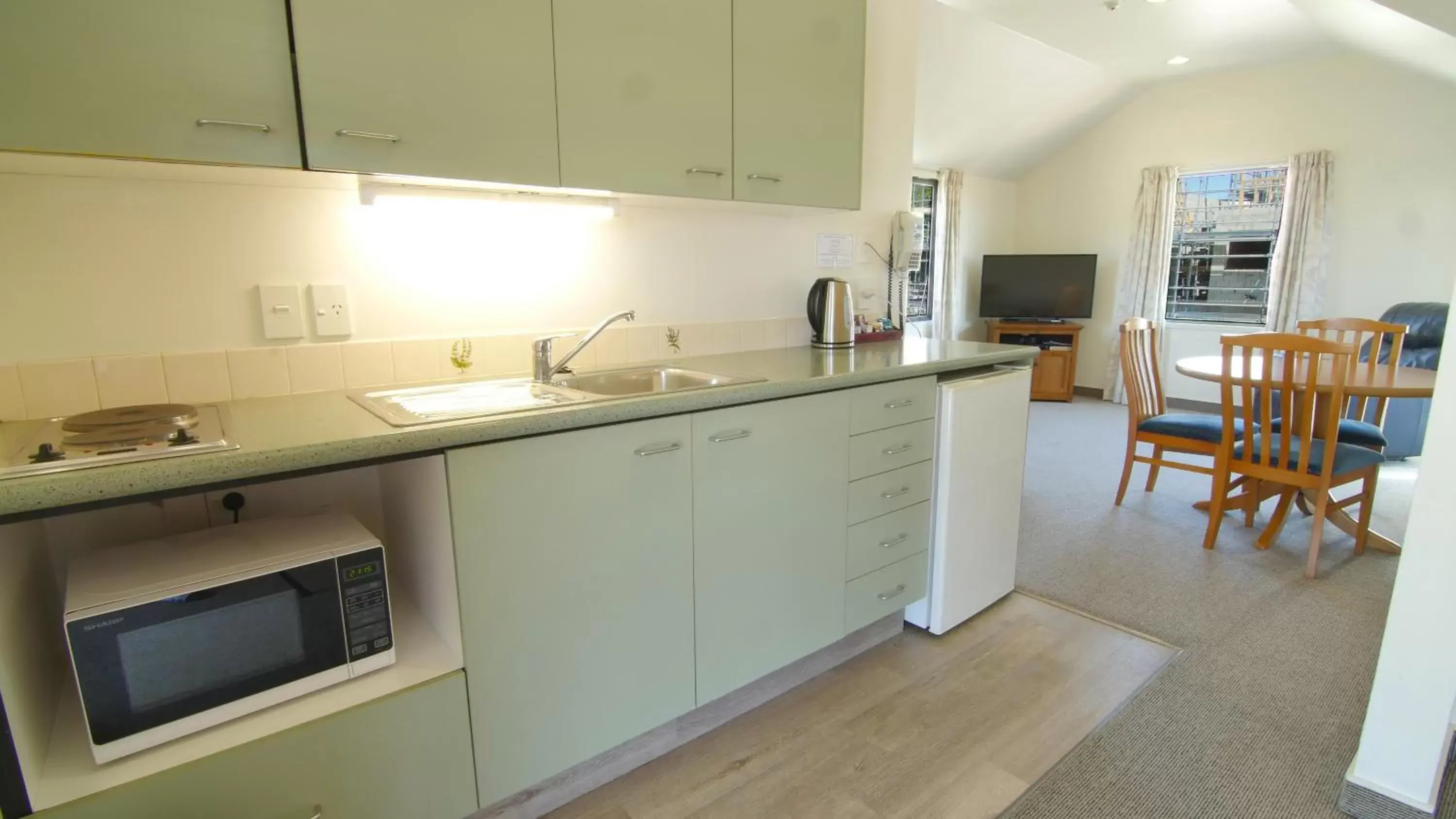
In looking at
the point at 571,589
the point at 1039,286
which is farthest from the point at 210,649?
the point at 1039,286

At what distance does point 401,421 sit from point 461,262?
2.15 feet

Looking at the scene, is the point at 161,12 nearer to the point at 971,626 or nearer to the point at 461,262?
the point at 461,262

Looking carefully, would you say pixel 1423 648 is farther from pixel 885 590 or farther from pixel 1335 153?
pixel 1335 153

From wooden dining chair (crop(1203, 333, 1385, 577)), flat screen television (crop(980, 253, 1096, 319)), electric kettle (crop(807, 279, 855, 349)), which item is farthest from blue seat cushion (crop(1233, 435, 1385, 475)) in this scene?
flat screen television (crop(980, 253, 1096, 319))

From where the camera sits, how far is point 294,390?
152 centimetres

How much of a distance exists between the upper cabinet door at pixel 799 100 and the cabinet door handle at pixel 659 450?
31.2 inches

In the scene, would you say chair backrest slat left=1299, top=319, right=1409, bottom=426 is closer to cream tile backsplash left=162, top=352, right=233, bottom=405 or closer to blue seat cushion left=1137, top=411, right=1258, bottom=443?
blue seat cushion left=1137, top=411, right=1258, bottom=443

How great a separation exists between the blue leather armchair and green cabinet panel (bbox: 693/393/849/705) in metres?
3.99

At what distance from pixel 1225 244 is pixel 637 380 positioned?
6.08m

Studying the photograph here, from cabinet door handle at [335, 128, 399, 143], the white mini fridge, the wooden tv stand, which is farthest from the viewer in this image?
the wooden tv stand

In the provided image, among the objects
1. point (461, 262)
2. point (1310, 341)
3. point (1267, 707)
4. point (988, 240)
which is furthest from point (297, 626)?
point (988, 240)

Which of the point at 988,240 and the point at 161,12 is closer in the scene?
the point at 161,12

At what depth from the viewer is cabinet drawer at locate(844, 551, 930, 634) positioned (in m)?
2.00

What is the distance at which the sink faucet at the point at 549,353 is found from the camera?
1731 mm
